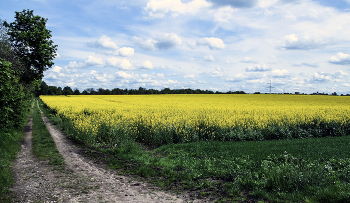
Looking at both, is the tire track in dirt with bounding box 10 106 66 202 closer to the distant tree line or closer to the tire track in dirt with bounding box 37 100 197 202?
the tire track in dirt with bounding box 37 100 197 202

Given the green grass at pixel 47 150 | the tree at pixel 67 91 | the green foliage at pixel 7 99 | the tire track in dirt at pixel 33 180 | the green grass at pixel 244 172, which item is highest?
the tree at pixel 67 91

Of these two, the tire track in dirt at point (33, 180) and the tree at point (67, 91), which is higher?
the tree at point (67, 91)

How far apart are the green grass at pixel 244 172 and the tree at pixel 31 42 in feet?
57.4

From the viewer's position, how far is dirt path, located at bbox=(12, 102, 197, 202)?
5.21 meters

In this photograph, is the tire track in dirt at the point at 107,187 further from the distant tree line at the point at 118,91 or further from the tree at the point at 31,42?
the distant tree line at the point at 118,91

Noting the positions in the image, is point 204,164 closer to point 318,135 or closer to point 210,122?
point 210,122

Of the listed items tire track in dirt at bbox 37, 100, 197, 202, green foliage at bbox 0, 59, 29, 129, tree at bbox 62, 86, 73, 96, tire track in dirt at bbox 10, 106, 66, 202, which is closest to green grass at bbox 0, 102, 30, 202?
tire track in dirt at bbox 10, 106, 66, 202

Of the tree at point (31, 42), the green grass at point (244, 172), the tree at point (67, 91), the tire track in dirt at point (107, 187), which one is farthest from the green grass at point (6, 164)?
the tree at point (67, 91)

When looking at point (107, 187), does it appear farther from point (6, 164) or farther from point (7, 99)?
point (7, 99)

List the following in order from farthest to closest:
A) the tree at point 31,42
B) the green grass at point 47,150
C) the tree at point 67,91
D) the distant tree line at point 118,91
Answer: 1. the tree at point 67,91
2. the distant tree line at point 118,91
3. the tree at point 31,42
4. the green grass at point 47,150

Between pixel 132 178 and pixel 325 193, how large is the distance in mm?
5076

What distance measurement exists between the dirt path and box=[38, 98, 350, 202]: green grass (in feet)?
2.09

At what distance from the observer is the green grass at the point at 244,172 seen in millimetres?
5152

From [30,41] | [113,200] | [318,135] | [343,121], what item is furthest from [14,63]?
[343,121]
